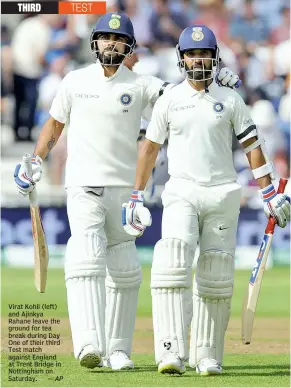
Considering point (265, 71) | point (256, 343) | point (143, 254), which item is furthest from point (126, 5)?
point (256, 343)

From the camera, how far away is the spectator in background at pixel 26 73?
1634 centimetres

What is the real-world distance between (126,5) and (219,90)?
10.1 meters

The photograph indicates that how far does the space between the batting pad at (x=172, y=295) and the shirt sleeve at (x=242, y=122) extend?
2.43 feet

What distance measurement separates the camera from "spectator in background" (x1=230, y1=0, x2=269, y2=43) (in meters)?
17.3

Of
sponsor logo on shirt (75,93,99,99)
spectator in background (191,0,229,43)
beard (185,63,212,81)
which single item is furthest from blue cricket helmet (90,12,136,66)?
spectator in background (191,0,229,43)

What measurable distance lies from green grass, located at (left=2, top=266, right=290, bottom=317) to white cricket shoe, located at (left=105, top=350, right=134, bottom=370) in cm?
340

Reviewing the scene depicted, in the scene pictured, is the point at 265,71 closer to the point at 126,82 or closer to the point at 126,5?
the point at 126,5

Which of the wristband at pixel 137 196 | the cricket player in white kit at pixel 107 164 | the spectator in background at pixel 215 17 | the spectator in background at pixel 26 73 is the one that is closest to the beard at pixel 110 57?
the cricket player in white kit at pixel 107 164

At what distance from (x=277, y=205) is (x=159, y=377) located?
1227 millimetres

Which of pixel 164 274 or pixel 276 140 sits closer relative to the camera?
pixel 164 274

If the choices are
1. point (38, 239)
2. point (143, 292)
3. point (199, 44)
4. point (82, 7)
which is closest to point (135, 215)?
point (38, 239)

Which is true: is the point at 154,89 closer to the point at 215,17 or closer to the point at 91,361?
the point at 91,361

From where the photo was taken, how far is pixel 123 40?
7020 mm

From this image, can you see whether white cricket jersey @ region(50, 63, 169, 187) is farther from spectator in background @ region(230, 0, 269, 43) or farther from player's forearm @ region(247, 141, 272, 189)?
spectator in background @ region(230, 0, 269, 43)
